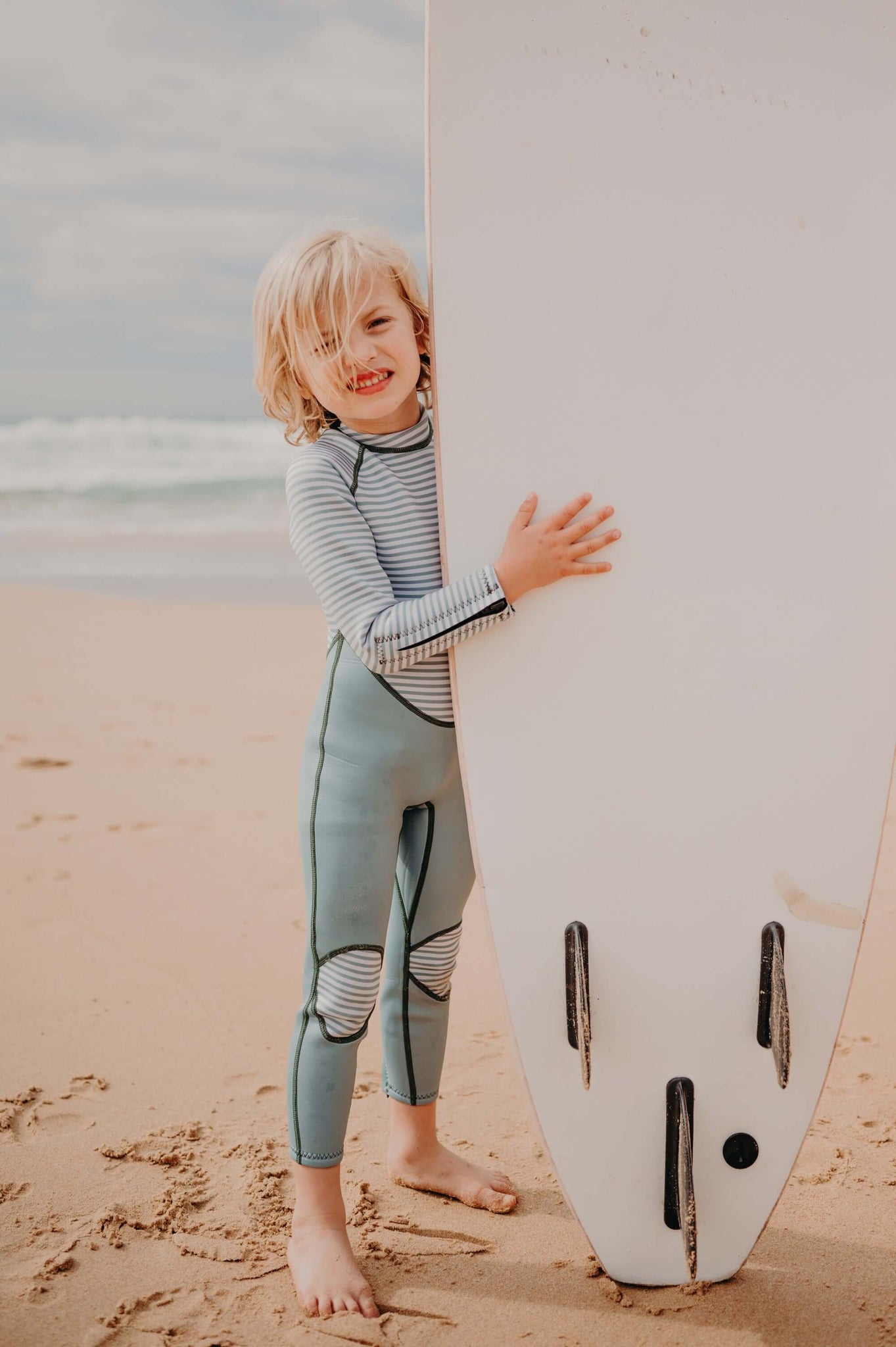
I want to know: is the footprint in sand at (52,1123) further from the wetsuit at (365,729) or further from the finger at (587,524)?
the finger at (587,524)

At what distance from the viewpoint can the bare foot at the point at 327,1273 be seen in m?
1.49

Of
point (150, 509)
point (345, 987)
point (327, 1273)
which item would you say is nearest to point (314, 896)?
point (345, 987)

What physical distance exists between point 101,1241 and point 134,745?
2.84 metres

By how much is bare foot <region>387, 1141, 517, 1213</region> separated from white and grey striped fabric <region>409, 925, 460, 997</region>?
0.35 meters

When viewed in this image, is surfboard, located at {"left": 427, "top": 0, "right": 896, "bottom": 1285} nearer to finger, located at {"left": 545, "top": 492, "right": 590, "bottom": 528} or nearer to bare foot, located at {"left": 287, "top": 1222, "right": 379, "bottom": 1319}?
finger, located at {"left": 545, "top": 492, "right": 590, "bottom": 528}

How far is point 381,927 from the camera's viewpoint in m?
1.50

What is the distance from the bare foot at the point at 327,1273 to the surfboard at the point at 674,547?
35 centimetres

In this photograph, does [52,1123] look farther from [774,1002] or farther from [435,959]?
[774,1002]

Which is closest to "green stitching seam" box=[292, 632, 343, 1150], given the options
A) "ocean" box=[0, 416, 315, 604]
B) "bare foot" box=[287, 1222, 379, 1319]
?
"bare foot" box=[287, 1222, 379, 1319]

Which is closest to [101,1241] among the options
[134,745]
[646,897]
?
[646,897]

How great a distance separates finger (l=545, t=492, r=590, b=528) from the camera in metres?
1.44

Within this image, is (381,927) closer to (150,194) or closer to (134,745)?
(134,745)

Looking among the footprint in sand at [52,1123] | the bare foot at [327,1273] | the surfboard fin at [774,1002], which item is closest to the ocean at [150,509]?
the footprint in sand at [52,1123]

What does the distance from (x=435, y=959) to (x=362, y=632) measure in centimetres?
58
